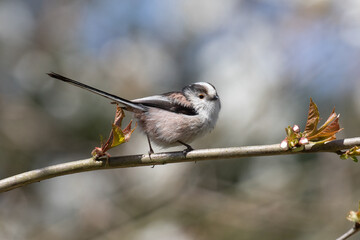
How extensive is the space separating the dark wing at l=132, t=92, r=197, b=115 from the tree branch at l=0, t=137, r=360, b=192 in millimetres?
1418

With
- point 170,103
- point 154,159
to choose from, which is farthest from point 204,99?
point 154,159

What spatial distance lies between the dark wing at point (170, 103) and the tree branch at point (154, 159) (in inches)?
55.8

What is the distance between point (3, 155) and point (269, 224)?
3.96 m

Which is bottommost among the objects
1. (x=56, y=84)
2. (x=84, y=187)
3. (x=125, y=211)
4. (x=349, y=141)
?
(x=349, y=141)

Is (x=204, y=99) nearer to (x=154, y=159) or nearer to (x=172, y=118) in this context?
(x=172, y=118)

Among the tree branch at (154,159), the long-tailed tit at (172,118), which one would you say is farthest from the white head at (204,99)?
the tree branch at (154,159)

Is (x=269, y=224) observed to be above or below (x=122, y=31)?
below

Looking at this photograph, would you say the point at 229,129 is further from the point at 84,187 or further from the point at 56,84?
the point at 56,84

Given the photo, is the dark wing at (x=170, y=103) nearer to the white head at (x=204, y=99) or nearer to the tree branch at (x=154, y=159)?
the white head at (x=204, y=99)

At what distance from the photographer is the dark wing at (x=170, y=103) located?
3959 mm

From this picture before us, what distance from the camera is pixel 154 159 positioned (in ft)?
8.14

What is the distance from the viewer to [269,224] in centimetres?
527

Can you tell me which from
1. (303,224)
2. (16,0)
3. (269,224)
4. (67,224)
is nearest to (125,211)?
(67,224)

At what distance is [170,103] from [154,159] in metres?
1.63
